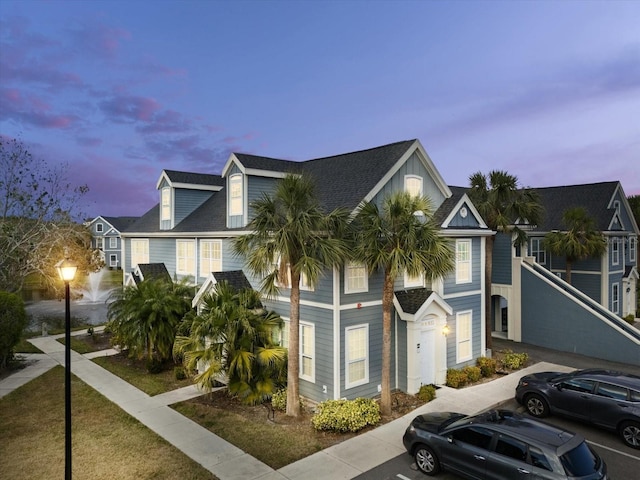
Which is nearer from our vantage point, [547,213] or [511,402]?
[511,402]

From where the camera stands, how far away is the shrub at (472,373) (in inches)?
631

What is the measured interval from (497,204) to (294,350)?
1290 centimetres

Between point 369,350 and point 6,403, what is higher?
point 369,350

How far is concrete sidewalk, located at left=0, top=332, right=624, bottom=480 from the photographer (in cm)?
959

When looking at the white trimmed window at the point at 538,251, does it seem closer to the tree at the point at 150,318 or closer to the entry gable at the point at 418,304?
the entry gable at the point at 418,304

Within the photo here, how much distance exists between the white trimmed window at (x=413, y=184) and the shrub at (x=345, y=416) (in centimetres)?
811

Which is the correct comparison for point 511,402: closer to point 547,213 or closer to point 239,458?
point 239,458

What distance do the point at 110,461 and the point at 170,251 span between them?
13.8m

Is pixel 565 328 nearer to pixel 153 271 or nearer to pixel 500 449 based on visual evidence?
pixel 500 449

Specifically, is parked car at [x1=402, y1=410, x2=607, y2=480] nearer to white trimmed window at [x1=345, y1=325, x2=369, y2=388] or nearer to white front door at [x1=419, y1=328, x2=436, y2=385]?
white trimmed window at [x1=345, y1=325, x2=369, y2=388]

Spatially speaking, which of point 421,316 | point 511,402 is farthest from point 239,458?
point 511,402

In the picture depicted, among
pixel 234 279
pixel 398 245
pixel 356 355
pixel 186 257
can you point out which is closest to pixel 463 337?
pixel 356 355

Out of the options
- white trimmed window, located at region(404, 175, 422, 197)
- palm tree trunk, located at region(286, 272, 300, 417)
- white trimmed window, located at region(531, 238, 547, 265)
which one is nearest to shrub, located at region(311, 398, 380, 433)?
palm tree trunk, located at region(286, 272, 300, 417)

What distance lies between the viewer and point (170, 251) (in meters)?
22.5
